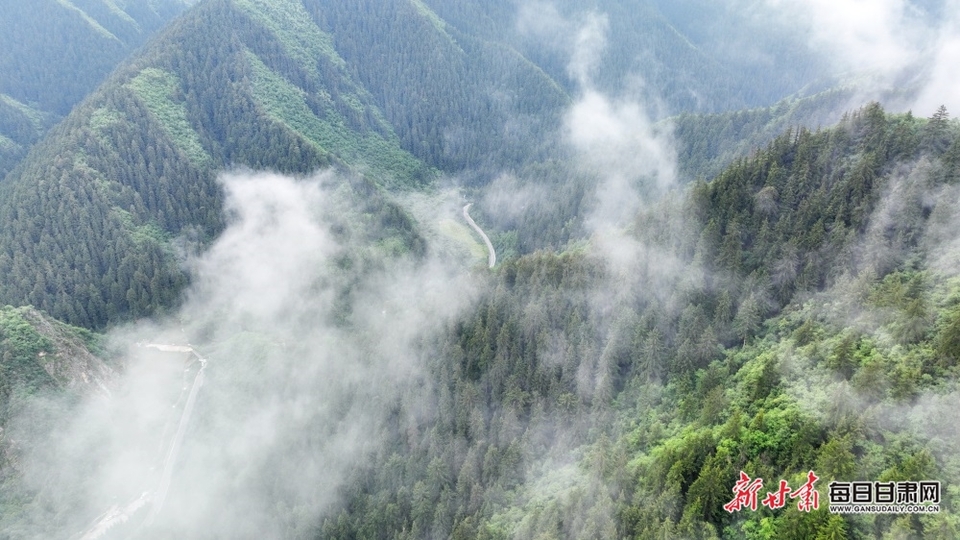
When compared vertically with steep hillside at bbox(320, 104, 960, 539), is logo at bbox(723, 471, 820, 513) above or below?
below

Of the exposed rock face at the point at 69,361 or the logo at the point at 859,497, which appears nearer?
the logo at the point at 859,497

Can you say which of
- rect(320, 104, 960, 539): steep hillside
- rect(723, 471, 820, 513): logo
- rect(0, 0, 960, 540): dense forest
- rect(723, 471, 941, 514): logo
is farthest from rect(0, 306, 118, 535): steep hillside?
rect(723, 471, 941, 514): logo

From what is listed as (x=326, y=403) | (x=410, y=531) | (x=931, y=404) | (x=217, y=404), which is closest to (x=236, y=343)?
(x=217, y=404)

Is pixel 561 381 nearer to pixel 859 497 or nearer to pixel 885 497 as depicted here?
pixel 859 497

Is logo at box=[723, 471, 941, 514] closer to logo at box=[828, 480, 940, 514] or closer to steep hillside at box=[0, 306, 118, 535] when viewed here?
logo at box=[828, 480, 940, 514]

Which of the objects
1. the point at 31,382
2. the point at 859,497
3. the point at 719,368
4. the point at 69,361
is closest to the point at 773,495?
the point at 859,497

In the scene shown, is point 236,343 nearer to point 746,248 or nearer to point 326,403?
point 326,403

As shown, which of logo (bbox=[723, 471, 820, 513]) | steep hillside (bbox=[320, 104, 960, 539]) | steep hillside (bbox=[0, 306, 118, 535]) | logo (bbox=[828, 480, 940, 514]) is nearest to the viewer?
logo (bbox=[828, 480, 940, 514])

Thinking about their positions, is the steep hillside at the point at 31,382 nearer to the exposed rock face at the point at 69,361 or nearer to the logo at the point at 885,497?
the exposed rock face at the point at 69,361

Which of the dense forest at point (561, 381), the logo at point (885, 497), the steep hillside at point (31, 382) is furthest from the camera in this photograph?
the steep hillside at point (31, 382)

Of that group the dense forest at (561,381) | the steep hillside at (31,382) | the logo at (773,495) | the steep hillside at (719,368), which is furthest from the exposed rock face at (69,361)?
the logo at (773,495)

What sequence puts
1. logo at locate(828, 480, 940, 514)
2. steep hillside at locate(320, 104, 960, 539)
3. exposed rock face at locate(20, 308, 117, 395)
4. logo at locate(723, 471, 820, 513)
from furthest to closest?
exposed rock face at locate(20, 308, 117, 395) < steep hillside at locate(320, 104, 960, 539) < logo at locate(723, 471, 820, 513) < logo at locate(828, 480, 940, 514)
